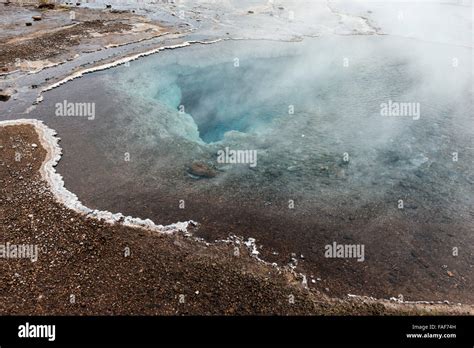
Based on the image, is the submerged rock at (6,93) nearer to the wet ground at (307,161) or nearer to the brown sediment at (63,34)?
the wet ground at (307,161)

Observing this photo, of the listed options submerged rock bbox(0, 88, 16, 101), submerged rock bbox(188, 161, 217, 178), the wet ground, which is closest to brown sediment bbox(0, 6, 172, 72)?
the wet ground

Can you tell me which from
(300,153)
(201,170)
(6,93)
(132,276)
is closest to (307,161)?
(300,153)

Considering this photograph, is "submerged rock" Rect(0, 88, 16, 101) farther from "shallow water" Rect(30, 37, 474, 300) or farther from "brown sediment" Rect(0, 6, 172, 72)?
"brown sediment" Rect(0, 6, 172, 72)

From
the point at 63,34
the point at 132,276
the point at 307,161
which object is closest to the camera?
the point at 132,276

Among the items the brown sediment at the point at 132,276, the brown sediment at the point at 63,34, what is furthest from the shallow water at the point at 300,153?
the brown sediment at the point at 63,34

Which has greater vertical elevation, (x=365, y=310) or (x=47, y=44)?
(x=47, y=44)

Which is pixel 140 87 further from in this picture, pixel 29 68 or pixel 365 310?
pixel 365 310

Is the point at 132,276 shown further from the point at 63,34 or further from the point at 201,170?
the point at 63,34
